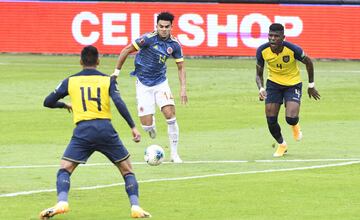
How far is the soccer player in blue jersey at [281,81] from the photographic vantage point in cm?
1888

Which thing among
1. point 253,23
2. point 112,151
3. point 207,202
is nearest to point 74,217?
point 112,151

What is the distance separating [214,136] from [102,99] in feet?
30.5

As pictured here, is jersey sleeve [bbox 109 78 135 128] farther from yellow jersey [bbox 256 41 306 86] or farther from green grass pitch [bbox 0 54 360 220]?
yellow jersey [bbox 256 41 306 86]

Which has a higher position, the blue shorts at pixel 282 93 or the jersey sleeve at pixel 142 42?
the jersey sleeve at pixel 142 42

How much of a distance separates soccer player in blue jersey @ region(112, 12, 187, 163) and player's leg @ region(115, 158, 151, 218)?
17.0 feet

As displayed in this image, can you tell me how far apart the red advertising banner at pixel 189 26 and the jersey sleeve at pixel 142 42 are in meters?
21.2

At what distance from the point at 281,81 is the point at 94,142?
7231 mm

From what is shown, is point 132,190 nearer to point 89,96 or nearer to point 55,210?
point 55,210

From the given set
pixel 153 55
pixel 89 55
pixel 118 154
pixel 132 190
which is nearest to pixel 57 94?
pixel 89 55

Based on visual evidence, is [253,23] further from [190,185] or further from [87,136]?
[87,136]

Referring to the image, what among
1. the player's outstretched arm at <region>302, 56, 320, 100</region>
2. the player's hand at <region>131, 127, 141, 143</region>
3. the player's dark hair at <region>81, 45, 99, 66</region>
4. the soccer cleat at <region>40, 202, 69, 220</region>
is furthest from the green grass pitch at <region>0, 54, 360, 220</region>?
the player's dark hair at <region>81, 45, 99, 66</region>

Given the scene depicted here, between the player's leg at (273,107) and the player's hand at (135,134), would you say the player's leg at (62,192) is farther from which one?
the player's leg at (273,107)

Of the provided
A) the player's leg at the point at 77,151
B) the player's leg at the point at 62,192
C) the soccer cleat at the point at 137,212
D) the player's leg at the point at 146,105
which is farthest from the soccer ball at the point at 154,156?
the soccer cleat at the point at 137,212

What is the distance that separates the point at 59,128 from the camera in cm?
2317
